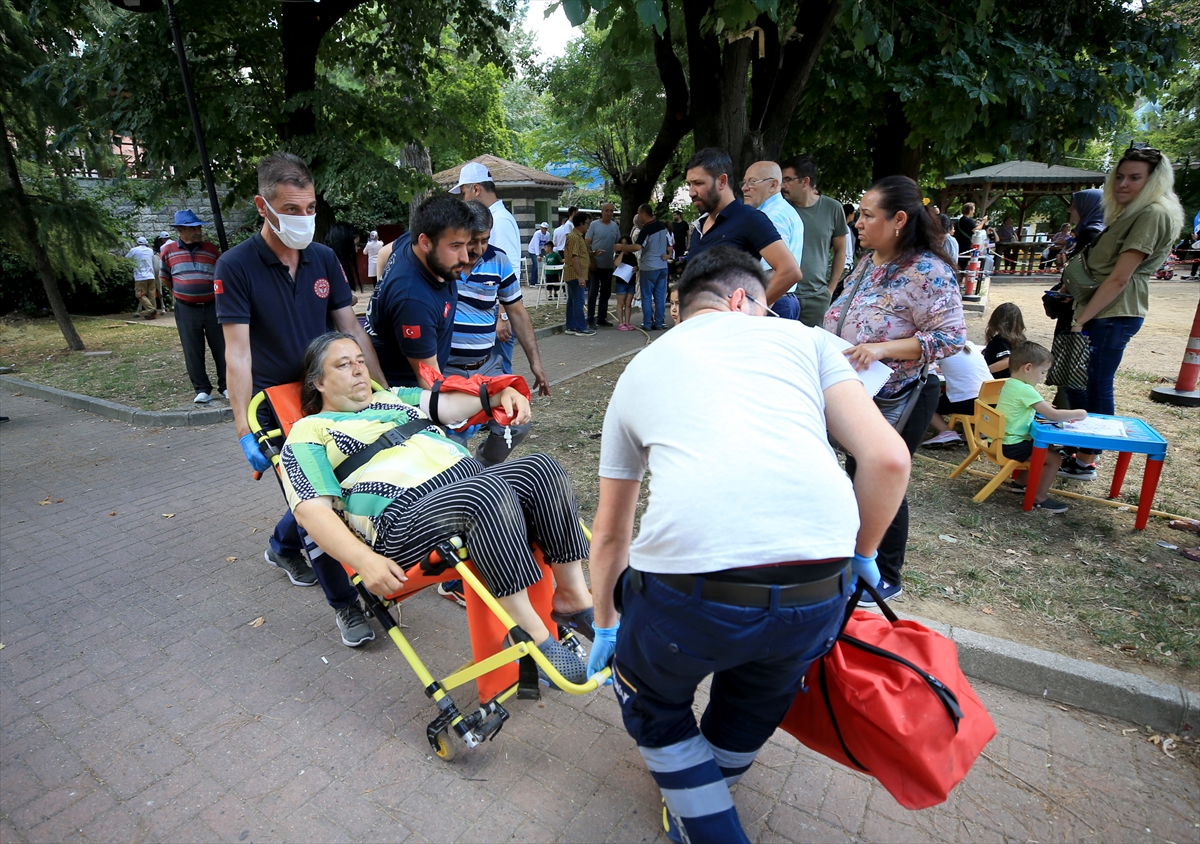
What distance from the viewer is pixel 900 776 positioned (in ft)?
5.55

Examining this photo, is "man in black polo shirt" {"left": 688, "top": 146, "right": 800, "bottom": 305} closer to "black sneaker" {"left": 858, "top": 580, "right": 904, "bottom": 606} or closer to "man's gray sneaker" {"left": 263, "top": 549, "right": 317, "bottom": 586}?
"black sneaker" {"left": 858, "top": 580, "right": 904, "bottom": 606}

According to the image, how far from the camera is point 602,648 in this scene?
2.06 m

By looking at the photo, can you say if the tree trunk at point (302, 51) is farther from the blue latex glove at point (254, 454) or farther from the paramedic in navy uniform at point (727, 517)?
the paramedic in navy uniform at point (727, 517)

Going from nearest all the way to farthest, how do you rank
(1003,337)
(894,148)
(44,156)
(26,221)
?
1. (1003,337)
2. (26,221)
3. (44,156)
4. (894,148)

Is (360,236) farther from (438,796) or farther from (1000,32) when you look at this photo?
(438,796)

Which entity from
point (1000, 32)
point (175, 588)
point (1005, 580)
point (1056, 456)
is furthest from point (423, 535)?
point (1000, 32)

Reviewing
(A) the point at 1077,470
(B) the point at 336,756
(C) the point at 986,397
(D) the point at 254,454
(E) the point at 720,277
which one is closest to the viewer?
(E) the point at 720,277

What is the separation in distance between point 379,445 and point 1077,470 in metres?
4.72

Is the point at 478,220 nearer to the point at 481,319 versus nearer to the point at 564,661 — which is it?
the point at 481,319

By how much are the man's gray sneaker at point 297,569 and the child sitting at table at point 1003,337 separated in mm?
5269

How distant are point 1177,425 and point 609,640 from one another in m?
6.37

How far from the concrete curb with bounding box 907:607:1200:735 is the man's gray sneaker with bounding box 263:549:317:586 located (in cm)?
319

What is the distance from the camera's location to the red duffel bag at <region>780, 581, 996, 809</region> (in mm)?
1639

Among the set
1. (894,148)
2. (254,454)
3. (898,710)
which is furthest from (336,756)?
(894,148)
